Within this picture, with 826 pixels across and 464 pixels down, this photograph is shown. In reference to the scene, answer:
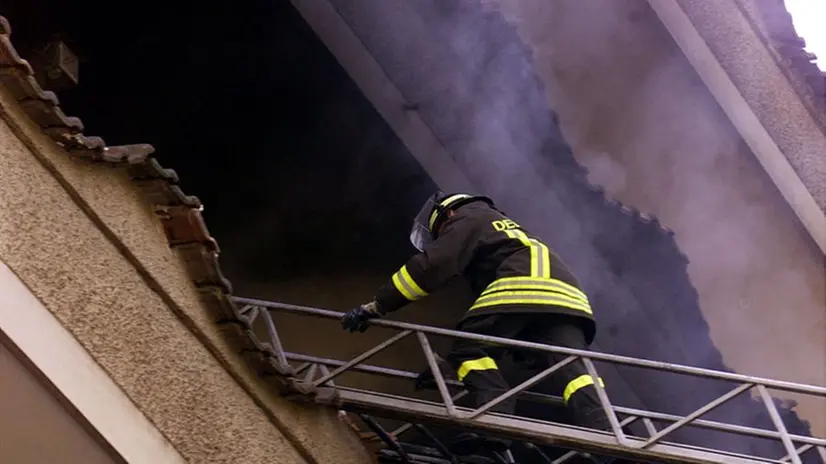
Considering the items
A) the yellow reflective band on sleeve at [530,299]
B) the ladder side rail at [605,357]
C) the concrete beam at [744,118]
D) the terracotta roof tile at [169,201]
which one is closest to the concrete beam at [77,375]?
the terracotta roof tile at [169,201]

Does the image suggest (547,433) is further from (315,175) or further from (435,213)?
(315,175)

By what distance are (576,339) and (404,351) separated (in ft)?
8.11

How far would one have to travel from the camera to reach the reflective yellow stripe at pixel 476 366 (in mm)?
4074

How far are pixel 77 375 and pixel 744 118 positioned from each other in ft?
15.2

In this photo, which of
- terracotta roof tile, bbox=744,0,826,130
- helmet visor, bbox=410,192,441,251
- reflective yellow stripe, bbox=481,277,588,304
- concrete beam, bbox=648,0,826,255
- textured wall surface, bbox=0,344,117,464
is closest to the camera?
textured wall surface, bbox=0,344,117,464

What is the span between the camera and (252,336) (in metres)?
3.28

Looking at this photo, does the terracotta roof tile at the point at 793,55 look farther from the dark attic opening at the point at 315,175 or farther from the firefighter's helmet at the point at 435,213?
the firefighter's helmet at the point at 435,213

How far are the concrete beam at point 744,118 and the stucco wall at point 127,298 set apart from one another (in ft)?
11.8

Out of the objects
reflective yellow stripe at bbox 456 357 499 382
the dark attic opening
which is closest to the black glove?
reflective yellow stripe at bbox 456 357 499 382

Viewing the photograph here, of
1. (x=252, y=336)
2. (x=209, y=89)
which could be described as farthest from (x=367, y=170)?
(x=252, y=336)

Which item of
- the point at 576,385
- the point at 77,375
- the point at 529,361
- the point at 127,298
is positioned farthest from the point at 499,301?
the point at 77,375

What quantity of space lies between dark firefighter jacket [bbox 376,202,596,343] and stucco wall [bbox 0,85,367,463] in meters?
0.99

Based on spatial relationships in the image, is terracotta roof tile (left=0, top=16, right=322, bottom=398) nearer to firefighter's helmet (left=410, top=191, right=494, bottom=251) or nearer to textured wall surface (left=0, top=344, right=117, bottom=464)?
textured wall surface (left=0, top=344, right=117, bottom=464)

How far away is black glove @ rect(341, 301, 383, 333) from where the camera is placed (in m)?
4.17
